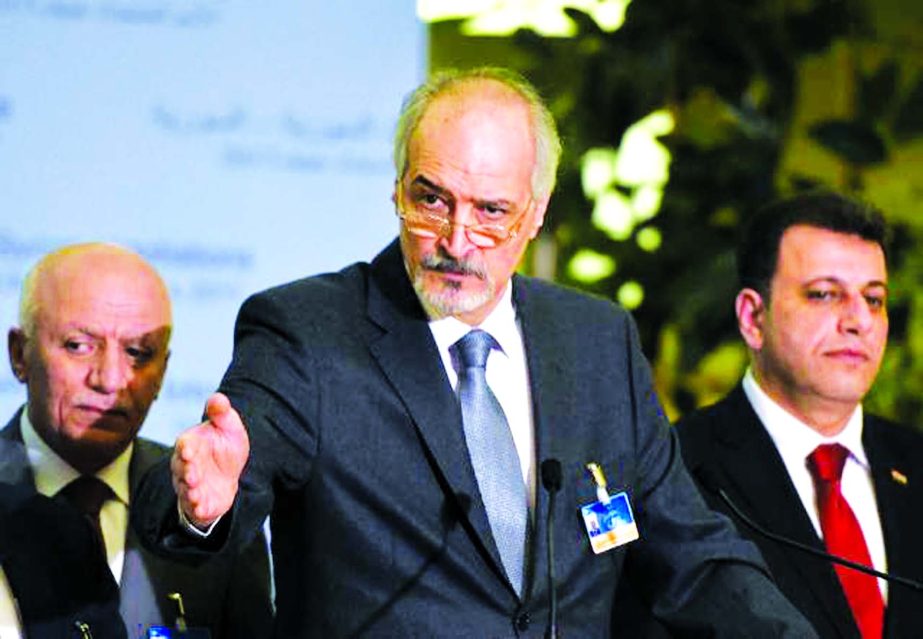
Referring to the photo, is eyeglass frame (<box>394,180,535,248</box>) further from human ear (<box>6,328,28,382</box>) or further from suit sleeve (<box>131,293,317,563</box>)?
human ear (<box>6,328,28,382</box>)

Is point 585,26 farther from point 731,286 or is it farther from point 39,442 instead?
point 39,442

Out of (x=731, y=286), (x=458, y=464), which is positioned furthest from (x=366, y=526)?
(x=731, y=286)

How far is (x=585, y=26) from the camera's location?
5.60 meters

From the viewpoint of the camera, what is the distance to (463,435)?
2.71 m

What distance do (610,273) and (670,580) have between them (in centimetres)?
302

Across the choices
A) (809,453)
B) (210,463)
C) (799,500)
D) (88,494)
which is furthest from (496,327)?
(809,453)

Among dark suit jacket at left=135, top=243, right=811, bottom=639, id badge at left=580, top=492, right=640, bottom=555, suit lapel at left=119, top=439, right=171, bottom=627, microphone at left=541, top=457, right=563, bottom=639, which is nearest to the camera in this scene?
microphone at left=541, top=457, right=563, bottom=639

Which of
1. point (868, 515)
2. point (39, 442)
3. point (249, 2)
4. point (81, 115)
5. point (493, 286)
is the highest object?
Result: point (249, 2)

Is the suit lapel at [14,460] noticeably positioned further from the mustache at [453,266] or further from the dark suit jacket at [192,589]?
the mustache at [453,266]

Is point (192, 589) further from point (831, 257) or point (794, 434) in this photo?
point (831, 257)

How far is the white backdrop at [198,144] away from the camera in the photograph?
13.8 ft

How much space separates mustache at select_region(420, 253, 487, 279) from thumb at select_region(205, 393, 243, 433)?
0.54 metres

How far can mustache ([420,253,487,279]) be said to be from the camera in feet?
8.97

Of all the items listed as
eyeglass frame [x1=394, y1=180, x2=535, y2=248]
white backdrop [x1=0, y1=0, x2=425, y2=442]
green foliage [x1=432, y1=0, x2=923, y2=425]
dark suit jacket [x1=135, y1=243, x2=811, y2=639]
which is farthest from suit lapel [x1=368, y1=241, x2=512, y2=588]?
green foliage [x1=432, y1=0, x2=923, y2=425]
